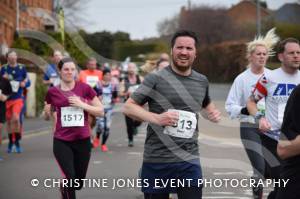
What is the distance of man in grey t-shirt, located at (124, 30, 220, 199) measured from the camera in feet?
15.6

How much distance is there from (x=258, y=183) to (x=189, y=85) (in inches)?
93.7

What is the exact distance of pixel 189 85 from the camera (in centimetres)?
488

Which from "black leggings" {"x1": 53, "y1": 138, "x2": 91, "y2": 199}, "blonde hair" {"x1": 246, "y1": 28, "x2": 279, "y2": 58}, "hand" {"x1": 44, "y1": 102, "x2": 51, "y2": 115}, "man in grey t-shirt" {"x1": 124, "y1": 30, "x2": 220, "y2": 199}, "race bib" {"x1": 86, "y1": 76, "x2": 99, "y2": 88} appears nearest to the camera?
"man in grey t-shirt" {"x1": 124, "y1": 30, "x2": 220, "y2": 199}

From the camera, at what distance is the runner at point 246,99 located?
22.6 ft

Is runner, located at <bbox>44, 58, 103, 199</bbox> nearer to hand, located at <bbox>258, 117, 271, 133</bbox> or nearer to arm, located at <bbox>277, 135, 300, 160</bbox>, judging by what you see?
hand, located at <bbox>258, 117, 271, 133</bbox>

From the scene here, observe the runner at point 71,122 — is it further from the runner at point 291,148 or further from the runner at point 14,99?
the runner at point 14,99

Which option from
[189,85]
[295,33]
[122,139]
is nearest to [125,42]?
[295,33]

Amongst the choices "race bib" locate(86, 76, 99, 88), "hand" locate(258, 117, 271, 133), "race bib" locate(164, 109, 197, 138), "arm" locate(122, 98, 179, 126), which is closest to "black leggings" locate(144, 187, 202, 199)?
"race bib" locate(164, 109, 197, 138)

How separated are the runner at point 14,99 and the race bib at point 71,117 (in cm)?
556

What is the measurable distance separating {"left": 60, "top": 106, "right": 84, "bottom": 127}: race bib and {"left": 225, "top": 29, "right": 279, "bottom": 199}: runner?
1754 millimetres

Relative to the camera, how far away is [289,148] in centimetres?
374

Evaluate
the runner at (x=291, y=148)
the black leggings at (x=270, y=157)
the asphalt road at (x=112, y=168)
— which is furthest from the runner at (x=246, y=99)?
the runner at (x=291, y=148)

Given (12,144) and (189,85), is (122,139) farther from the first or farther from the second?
(189,85)

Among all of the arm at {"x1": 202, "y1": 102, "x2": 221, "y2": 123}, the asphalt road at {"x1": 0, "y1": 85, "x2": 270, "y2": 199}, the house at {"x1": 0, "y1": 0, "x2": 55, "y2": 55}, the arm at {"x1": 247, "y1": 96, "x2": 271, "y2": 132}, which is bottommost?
the asphalt road at {"x1": 0, "y1": 85, "x2": 270, "y2": 199}
